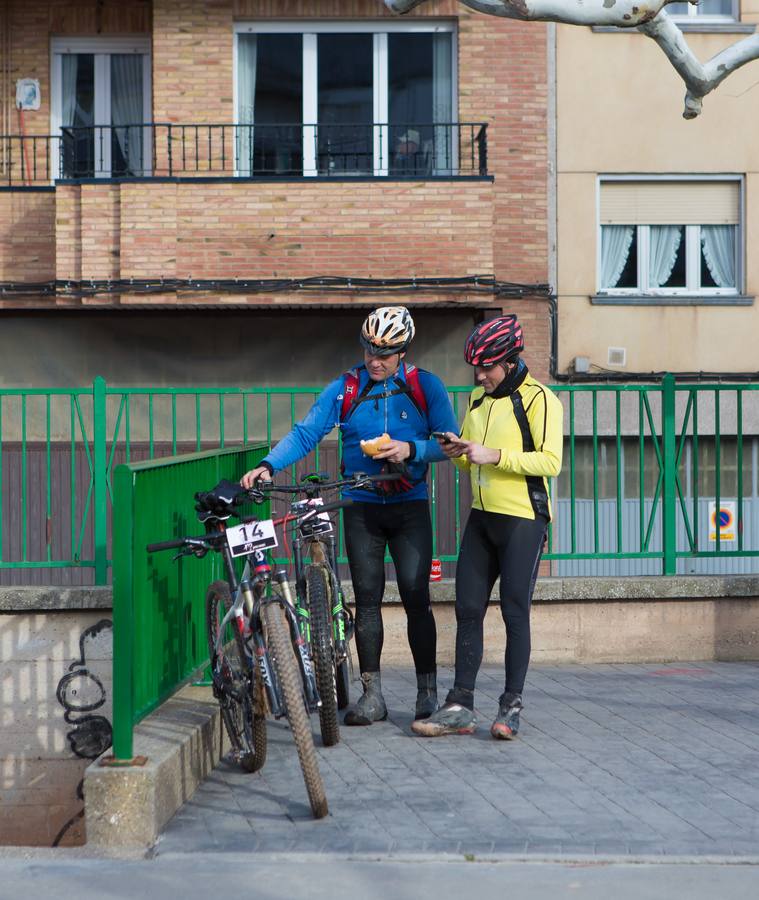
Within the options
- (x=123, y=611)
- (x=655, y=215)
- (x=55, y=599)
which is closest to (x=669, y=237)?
(x=655, y=215)

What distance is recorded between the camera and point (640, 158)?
52.9 ft

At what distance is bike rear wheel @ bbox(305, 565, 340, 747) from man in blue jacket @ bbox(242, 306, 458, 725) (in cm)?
41

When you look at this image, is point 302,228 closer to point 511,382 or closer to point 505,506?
point 511,382

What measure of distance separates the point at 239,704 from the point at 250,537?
71cm

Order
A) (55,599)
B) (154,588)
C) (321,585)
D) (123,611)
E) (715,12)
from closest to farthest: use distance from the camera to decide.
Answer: (123,611) < (154,588) < (321,585) < (55,599) < (715,12)

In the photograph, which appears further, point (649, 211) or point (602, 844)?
point (649, 211)

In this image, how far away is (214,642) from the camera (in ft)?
19.2

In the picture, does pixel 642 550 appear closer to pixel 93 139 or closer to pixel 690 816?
pixel 690 816

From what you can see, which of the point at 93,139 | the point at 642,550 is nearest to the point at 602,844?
the point at 642,550

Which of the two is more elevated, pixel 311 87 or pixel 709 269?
pixel 311 87

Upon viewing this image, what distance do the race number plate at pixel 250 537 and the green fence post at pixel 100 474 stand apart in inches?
117

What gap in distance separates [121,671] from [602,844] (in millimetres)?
1829

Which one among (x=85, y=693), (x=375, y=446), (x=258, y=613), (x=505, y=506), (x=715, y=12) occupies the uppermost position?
(x=715, y=12)

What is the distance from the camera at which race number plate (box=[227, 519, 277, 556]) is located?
17.6 ft
